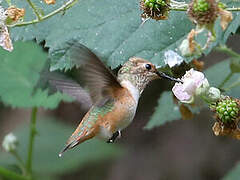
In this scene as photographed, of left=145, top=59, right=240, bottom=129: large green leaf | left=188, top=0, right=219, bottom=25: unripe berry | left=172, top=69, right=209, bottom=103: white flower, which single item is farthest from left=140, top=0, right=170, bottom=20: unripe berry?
left=145, top=59, right=240, bottom=129: large green leaf

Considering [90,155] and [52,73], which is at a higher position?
[52,73]

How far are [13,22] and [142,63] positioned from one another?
0.49 m

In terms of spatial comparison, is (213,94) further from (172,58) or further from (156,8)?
(156,8)

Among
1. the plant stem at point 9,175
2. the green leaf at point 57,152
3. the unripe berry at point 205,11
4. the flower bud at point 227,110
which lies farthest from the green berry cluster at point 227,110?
the green leaf at point 57,152

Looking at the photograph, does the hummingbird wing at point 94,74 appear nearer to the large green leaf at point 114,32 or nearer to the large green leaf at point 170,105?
the large green leaf at point 114,32

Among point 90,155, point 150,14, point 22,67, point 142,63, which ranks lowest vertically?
point 90,155

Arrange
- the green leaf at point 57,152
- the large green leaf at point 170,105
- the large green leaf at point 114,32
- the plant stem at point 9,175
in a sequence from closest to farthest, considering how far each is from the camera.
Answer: the large green leaf at point 114,32
the plant stem at point 9,175
the large green leaf at point 170,105
the green leaf at point 57,152

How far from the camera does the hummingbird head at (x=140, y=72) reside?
1.91m

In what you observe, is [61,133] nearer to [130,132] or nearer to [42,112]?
[130,132]

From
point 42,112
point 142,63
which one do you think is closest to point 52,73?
point 142,63

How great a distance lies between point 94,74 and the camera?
1730 millimetres

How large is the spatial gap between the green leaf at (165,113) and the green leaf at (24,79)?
0.52 meters

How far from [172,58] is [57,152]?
281cm

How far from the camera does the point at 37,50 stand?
3324mm
